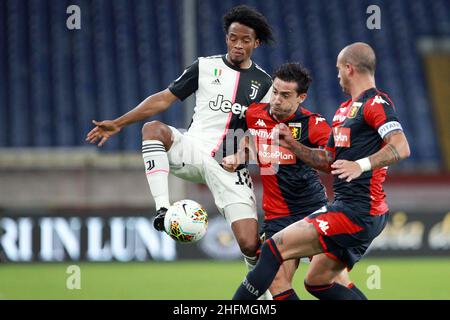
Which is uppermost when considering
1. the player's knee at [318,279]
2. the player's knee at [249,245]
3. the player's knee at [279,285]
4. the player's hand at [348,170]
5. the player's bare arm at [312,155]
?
the player's bare arm at [312,155]

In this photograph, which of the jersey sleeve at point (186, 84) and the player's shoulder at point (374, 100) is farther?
the jersey sleeve at point (186, 84)

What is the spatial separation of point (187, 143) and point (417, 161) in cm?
918

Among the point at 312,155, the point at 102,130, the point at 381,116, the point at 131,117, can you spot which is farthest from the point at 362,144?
the point at 102,130

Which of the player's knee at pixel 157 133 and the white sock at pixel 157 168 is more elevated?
the player's knee at pixel 157 133

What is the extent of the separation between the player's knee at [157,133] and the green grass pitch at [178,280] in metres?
2.38

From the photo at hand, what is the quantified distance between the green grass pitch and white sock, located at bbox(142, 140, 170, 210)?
7.24ft

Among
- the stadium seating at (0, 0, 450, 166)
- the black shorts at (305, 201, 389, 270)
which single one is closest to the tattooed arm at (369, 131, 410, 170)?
the black shorts at (305, 201, 389, 270)

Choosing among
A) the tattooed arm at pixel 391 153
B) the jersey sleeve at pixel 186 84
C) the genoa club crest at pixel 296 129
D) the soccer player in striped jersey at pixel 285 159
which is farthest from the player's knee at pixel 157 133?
the tattooed arm at pixel 391 153

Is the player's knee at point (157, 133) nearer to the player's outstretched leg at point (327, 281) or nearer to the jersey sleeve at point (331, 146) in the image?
the jersey sleeve at point (331, 146)

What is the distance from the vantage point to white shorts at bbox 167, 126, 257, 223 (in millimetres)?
7064

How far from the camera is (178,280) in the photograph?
11070mm

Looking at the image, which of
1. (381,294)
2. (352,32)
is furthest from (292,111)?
(352,32)

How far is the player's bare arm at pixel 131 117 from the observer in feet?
23.0

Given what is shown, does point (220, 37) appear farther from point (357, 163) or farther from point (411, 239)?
point (357, 163)
